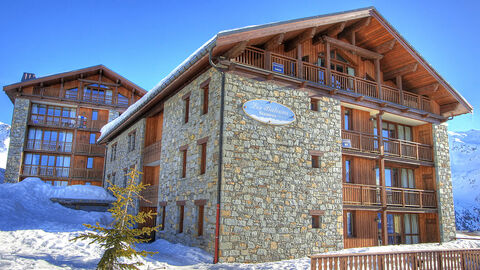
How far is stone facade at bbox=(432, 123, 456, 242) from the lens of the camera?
61.3 feet

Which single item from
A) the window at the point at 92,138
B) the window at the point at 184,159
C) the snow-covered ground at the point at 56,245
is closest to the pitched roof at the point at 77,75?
the window at the point at 92,138

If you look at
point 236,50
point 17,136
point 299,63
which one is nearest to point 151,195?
point 236,50

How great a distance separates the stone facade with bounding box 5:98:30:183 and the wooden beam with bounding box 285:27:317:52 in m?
25.8

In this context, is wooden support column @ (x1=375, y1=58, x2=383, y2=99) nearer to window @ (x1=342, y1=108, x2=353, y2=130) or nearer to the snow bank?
window @ (x1=342, y1=108, x2=353, y2=130)

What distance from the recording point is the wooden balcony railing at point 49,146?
3353cm

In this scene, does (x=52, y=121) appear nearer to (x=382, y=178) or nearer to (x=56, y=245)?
(x=56, y=245)

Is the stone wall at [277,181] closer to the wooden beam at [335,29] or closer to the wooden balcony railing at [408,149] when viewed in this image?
the wooden beam at [335,29]

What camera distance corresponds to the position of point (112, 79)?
3572 cm

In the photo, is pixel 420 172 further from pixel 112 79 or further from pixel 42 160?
→ pixel 42 160

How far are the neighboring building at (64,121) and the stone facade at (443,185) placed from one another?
25.2 m

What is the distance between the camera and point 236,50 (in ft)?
44.6

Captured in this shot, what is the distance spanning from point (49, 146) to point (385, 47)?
94.4 feet

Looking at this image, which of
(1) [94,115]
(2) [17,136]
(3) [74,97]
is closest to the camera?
(2) [17,136]

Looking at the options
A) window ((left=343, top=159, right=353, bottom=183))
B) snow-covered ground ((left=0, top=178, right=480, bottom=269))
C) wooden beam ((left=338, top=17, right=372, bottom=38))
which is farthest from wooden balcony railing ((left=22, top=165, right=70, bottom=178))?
wooden beam ((left=338, top=17, right=372, bottom=38))
